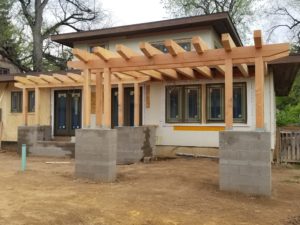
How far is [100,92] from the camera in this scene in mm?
8320

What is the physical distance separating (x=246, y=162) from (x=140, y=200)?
2.21 metres

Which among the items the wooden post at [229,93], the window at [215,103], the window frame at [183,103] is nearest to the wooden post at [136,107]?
the window frame at [183,103]

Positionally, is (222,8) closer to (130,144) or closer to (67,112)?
(67,112)

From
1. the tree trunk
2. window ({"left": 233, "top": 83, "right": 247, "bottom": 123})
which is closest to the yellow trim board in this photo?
window ({"left": 233, "top": 83, "right": 247, "bottom": 123})

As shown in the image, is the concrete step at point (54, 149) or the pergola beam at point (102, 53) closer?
the pergola beam at point (102, 53)

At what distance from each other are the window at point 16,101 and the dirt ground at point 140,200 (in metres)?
6.76

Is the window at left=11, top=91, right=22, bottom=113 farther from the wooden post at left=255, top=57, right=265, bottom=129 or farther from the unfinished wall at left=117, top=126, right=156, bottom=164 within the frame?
the wooden post at left=255, top=57, right=265, bottom=129

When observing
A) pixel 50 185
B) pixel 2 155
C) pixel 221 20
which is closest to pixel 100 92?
pixel 50 185

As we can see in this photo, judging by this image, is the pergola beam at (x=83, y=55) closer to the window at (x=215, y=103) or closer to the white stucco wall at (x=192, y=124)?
the white stucco wall at (x=192, y=124)

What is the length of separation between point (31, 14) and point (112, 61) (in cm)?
2455

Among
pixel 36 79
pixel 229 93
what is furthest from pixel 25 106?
pixel 229 93

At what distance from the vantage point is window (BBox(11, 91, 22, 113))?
50.4 feet

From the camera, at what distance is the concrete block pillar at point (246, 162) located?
651 centimetres

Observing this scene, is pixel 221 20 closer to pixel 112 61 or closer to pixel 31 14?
pixel 112 61
